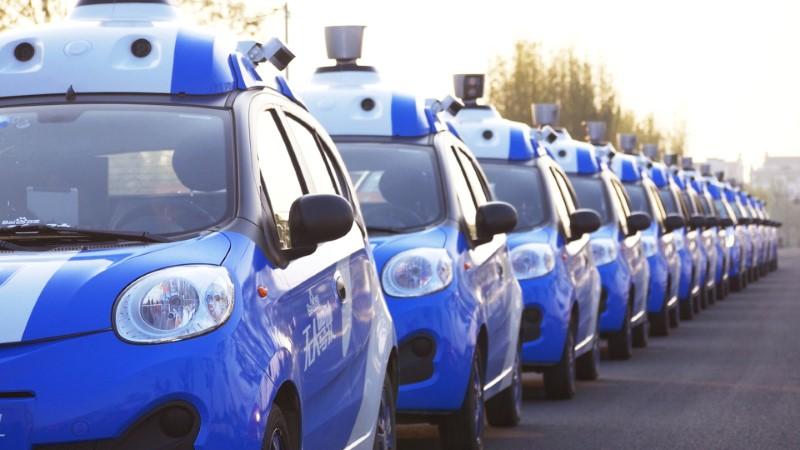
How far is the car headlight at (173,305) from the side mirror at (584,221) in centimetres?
872

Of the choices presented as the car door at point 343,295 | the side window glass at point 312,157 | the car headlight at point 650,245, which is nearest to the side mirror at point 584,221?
the car door at point 343,295

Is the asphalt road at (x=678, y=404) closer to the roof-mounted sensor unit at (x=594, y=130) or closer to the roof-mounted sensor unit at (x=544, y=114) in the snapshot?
the roof-mounted sensor unit at (x=544, y=114)

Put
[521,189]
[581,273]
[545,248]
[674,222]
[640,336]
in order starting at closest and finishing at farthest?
[545,248], [521,189], [581,273], [640,336], [674,222]

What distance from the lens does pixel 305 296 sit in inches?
237

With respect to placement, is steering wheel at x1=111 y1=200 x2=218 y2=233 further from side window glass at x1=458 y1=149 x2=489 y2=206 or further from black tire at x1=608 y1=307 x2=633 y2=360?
black tire at x1=608 y1=307 x2=633 y2=360

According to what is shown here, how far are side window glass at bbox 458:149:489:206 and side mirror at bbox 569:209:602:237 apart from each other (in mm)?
2730

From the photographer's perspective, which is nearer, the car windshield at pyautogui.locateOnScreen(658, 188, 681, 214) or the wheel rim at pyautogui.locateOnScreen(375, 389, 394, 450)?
the wheel rim at pyautogui.locateOnScreen(375, 389, 394, 450)

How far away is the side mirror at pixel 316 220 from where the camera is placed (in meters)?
5.92

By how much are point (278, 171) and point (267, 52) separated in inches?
27.0

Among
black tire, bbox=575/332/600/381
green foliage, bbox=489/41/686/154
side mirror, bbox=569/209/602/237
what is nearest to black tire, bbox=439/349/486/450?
side mirror, bbox=569/209/602/237

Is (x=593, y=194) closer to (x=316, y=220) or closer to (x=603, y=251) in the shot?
(x=603, y=251)

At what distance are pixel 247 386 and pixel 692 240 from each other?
21712 millimetres

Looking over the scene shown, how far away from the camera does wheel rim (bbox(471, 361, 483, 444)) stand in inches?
377

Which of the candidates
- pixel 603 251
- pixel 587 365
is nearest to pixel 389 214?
pixel 587 365
